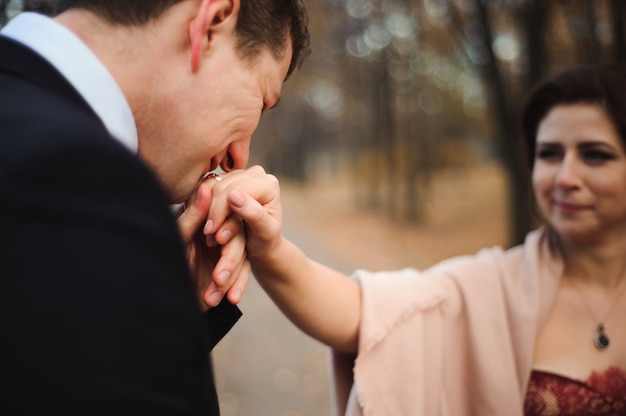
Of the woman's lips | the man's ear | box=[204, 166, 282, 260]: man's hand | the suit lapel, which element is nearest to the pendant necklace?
the woman's lips

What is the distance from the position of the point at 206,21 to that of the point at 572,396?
206cm

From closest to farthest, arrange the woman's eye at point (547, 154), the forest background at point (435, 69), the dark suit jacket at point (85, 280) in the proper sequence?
the dark suit jacket at point (85, 280)
the woman's eye at point (547, 154)
the forest background at point (435, 69)

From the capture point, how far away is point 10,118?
3.12 ft

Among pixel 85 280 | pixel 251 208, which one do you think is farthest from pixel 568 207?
pixel 85 280

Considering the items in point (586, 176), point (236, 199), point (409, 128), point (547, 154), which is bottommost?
point (236, 199)

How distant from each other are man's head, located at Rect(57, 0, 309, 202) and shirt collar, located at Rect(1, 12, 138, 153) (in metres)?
0.07

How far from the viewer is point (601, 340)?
257cm

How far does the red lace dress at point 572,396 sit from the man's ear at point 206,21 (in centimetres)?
189

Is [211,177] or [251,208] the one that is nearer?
[251,208]

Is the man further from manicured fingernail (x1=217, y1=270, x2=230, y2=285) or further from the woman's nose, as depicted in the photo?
the woman's nose

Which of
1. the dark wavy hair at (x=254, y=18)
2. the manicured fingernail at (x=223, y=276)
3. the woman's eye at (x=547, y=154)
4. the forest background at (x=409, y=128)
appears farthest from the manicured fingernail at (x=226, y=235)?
the woman's eye at (x=547, y=154)

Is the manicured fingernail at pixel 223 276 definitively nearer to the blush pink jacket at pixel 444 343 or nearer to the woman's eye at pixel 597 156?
the blush pink jacket at pixel 444 343

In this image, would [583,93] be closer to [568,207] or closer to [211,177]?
[568,207]

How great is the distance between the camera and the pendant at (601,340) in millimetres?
2561
